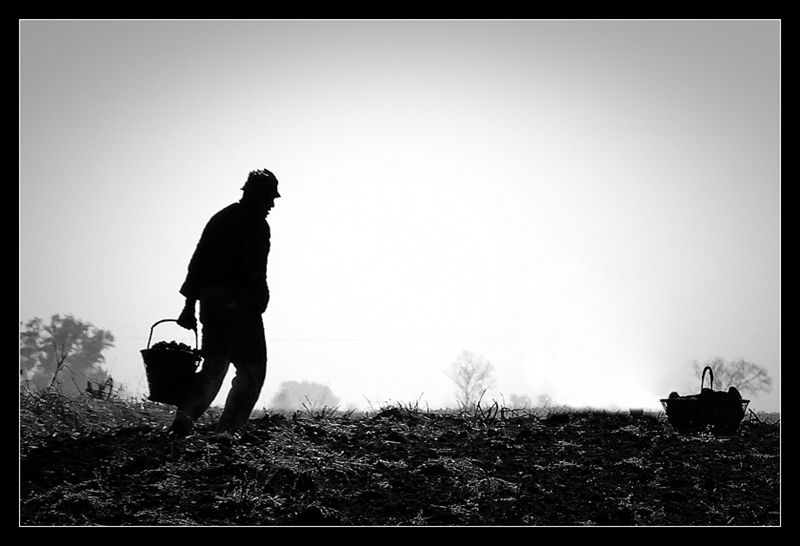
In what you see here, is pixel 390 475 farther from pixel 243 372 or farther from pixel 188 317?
pixel 188 317

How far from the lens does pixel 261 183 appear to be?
820cm

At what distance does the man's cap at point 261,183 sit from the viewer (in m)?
8.20

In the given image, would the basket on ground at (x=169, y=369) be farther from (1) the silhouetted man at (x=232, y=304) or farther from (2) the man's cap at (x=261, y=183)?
(2) the man's cap at (x=261, y=183)

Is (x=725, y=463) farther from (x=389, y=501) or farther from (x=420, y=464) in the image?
(x=389, y=501)

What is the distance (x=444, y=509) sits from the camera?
568 cm

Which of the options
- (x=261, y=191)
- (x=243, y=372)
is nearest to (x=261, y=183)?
(x=261, y=191)

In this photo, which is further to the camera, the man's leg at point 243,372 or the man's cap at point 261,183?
the man's cap at point 261,183

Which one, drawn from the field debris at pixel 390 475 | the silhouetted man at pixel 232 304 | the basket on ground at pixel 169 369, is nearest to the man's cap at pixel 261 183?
the silhouetted man at pixel 232 304

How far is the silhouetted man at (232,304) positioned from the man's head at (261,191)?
13 cm

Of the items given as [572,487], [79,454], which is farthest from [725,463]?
[79,454]

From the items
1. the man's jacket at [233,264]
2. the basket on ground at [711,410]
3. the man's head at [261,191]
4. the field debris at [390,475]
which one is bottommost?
the field debris at [390,475]

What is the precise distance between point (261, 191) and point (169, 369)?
205 centimetres

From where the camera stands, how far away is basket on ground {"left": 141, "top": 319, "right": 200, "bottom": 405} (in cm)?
723

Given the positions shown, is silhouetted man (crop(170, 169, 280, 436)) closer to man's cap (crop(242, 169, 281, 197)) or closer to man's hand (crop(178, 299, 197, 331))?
man's hand (crop(178, 299, 197, 331))
